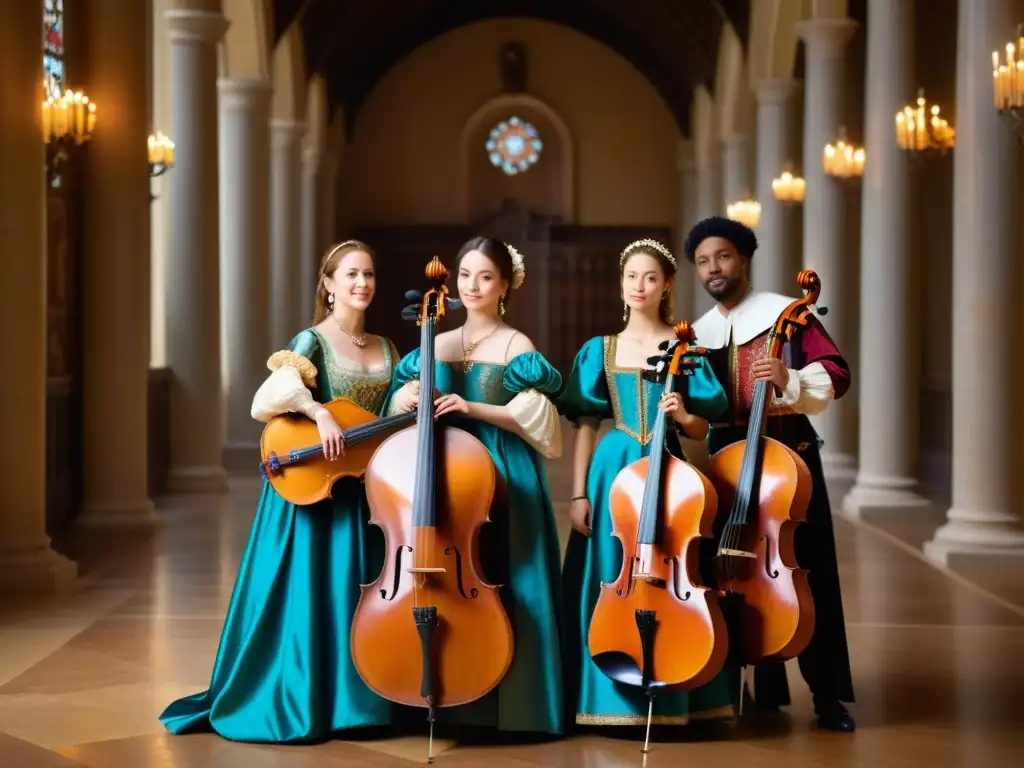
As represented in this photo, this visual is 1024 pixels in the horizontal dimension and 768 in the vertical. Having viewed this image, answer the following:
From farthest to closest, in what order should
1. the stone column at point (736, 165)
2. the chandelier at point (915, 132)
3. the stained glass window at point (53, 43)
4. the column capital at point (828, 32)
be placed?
the stone column at point (736, 165), the column capital at point (828, 32), the stained glass window at point (53, 43), the chandelier at point (915, 132)

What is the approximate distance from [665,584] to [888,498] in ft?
22.6

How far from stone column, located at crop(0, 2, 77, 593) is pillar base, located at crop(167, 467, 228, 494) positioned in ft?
16.2

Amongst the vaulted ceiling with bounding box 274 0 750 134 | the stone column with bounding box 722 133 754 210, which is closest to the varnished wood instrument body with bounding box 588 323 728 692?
the stone column with bounding box 722 133 754 210

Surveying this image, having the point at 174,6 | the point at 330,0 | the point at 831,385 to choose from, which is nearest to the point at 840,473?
the point at 174,6

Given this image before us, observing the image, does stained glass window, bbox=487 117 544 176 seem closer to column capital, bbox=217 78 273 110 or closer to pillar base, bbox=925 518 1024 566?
column capital, bbox=217 78 273 110

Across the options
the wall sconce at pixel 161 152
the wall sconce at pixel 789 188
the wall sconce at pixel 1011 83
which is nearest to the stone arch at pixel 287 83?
the wall sconce at pixel 161 152

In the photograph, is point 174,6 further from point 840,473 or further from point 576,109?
point 576,109

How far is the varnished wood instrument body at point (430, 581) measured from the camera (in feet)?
13.5

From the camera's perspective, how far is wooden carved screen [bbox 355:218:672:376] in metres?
24.2

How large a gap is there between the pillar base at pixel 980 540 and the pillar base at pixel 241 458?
8.47m

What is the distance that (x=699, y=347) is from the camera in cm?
446

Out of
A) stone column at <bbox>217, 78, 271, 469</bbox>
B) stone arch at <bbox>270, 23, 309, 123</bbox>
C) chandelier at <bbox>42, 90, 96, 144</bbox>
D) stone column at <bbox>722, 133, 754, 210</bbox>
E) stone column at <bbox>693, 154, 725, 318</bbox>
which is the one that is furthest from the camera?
stone column at <bbox>693, 154, 725, 318</bbox>

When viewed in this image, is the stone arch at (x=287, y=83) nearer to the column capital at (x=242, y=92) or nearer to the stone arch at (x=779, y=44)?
the column capital at (x=242, y=92)

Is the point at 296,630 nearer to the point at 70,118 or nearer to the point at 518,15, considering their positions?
the point at 70,118
